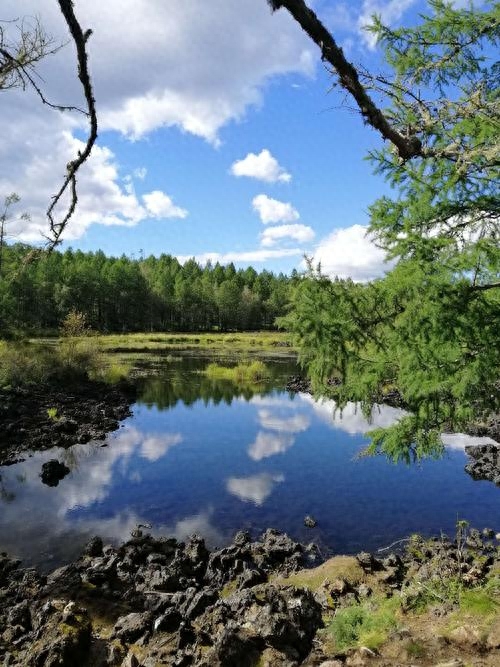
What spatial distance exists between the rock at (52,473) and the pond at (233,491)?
0.23m

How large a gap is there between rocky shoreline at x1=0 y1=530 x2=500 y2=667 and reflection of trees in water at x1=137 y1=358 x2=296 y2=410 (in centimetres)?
2025

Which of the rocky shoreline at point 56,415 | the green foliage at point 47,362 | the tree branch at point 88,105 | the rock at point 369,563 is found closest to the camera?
the tree branch at point 88,105

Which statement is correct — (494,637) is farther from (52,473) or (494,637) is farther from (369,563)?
(52,473)

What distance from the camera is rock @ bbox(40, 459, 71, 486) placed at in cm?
1803

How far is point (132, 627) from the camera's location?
851cm

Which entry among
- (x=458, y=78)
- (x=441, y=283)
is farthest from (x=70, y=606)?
(x=458, y=78)

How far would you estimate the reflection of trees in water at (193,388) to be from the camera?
34.4 m

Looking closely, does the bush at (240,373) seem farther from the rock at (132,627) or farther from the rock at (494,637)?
the rock at (494,637)

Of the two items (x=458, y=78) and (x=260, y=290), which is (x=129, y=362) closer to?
(x=458, y=78)

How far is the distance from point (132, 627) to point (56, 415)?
811 inches

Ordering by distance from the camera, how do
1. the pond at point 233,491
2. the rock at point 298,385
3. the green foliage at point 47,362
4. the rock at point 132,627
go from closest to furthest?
1. the rock at point 132,627
2. the pond at point 233,491
3. the green foliage at point 47,362
4. the rock at point 298,385

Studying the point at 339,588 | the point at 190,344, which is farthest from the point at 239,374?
the point at 190,344

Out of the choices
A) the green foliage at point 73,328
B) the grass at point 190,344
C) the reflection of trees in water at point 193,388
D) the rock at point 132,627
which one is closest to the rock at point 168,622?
the rock at point 132,627

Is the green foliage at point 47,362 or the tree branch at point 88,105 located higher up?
the tree branch at point 88,105
